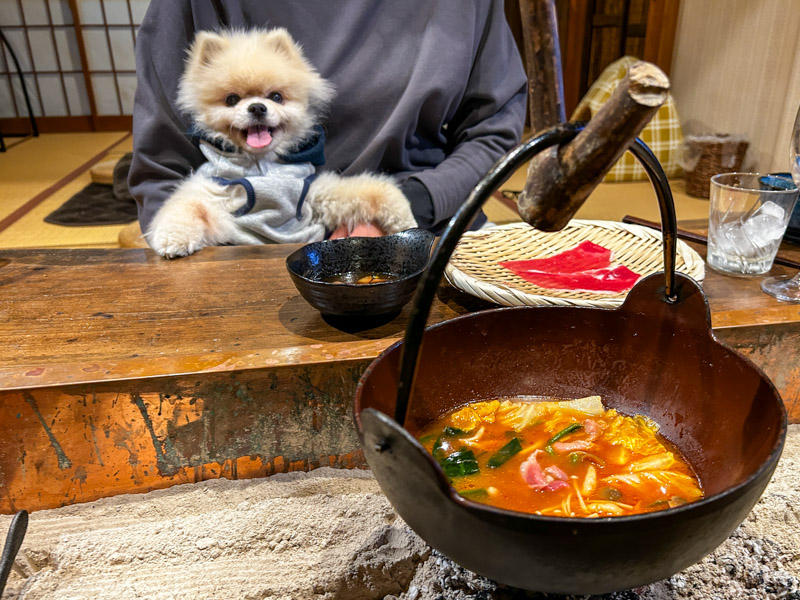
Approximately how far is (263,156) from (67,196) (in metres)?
2.68

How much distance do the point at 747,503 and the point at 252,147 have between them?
1495 mm

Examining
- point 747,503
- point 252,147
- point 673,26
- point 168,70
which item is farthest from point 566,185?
point 673,26

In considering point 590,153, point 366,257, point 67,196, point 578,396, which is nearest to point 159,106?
point 366,257

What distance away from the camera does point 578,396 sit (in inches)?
33.1

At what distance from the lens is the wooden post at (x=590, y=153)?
42cm

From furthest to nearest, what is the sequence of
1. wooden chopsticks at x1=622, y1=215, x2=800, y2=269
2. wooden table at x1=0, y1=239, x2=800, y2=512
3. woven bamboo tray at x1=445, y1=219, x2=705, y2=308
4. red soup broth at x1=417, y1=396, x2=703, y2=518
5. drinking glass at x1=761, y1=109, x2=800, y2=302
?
wooden chopsticks at x1=622, y1=215, x2=800, y2=269
drinking glass at x1=761, y1=109, x2=800, y2=302
woven bamboo tray at x1=445, y1=219, x2=705, y2=308
wooden table at x1=0, y1=239, x2=800, y2=512
red soup broth at x1=417, y1=396, x2=703, y2=518

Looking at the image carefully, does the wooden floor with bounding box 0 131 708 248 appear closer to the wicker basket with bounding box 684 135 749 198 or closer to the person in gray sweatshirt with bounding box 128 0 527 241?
the wicker basket with bounding box 684 135 749 198

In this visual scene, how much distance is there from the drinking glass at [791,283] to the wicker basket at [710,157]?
2.31 metres

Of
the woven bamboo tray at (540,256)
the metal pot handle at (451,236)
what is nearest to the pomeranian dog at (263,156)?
the woven bamboo tray at (540,256)

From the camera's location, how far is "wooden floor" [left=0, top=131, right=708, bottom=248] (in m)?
3.07

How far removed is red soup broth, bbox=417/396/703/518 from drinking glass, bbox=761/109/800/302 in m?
0.56

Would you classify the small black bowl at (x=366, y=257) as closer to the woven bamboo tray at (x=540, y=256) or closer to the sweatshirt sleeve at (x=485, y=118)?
the woven bamboo tray at (x=540, y=256)

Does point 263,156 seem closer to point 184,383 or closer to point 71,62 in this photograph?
point 184,383

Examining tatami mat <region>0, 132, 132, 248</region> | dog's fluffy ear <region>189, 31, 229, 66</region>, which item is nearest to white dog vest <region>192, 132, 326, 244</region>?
dog's fluffy ear <region>189, 31, 229, 66</region>
